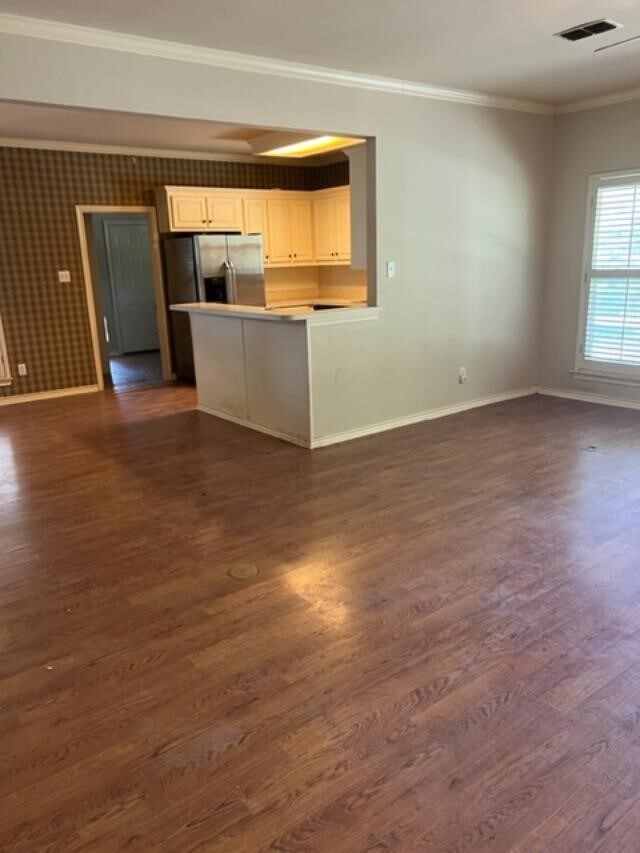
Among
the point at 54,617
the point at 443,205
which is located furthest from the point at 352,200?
the point at 54,617

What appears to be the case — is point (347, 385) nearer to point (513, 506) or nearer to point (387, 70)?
point (513, 506)

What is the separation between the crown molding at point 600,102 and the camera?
17.4 feet

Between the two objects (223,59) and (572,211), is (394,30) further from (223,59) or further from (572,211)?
(572,211)

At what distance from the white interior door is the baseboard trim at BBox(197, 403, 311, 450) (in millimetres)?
4524

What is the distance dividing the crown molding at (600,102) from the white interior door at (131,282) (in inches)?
261

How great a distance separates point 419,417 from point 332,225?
3393 millimetres

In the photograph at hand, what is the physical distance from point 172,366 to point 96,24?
4.82 m

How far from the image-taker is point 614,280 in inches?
226

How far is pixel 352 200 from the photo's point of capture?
5.40 m

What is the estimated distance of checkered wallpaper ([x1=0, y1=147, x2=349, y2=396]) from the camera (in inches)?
254

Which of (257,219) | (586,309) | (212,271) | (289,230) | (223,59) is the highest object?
(223,59)

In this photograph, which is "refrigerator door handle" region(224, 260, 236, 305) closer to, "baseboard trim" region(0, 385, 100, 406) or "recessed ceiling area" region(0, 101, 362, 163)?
"recessed ceiling area" region(0, 101, 362, 163)

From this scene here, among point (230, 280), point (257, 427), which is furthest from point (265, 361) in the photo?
point (230, 280)

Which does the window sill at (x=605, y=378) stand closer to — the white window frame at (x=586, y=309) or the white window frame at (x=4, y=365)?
the white window frame at (x=586, y=309)
